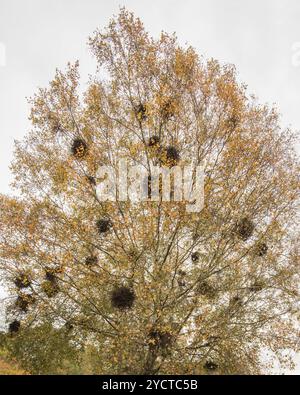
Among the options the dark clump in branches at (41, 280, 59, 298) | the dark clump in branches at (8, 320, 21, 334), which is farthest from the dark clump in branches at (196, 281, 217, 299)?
the dark clump in branches at (8, 320, 21, 334)

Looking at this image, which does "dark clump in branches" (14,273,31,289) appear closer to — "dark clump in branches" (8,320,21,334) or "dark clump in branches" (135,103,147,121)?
"dark clump in branches" (8,320,21,334)

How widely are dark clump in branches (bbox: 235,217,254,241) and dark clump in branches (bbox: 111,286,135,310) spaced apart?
3714mm

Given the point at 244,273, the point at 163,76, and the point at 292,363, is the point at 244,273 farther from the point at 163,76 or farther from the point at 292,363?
the point at 163,76

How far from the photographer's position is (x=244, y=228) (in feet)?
→ 34.1

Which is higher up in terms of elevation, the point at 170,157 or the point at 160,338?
the point at 170,157

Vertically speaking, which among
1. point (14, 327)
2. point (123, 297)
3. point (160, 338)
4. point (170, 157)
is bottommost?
point (160, 338)

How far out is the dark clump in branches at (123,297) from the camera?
922cm

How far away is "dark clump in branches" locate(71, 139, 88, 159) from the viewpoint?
11.0 metres

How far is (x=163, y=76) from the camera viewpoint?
38.2 feet

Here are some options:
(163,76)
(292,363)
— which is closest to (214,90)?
(163,76)

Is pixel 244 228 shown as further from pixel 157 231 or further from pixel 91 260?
pixel 91 260

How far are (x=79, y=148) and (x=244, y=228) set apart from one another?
19.0ft

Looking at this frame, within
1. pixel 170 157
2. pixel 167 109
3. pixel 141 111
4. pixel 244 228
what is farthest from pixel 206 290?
pixel 141 111

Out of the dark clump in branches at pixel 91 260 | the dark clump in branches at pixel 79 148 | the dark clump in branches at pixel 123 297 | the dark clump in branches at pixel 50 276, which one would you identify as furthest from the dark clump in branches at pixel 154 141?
the dark clump in branches at pixel 50 276
